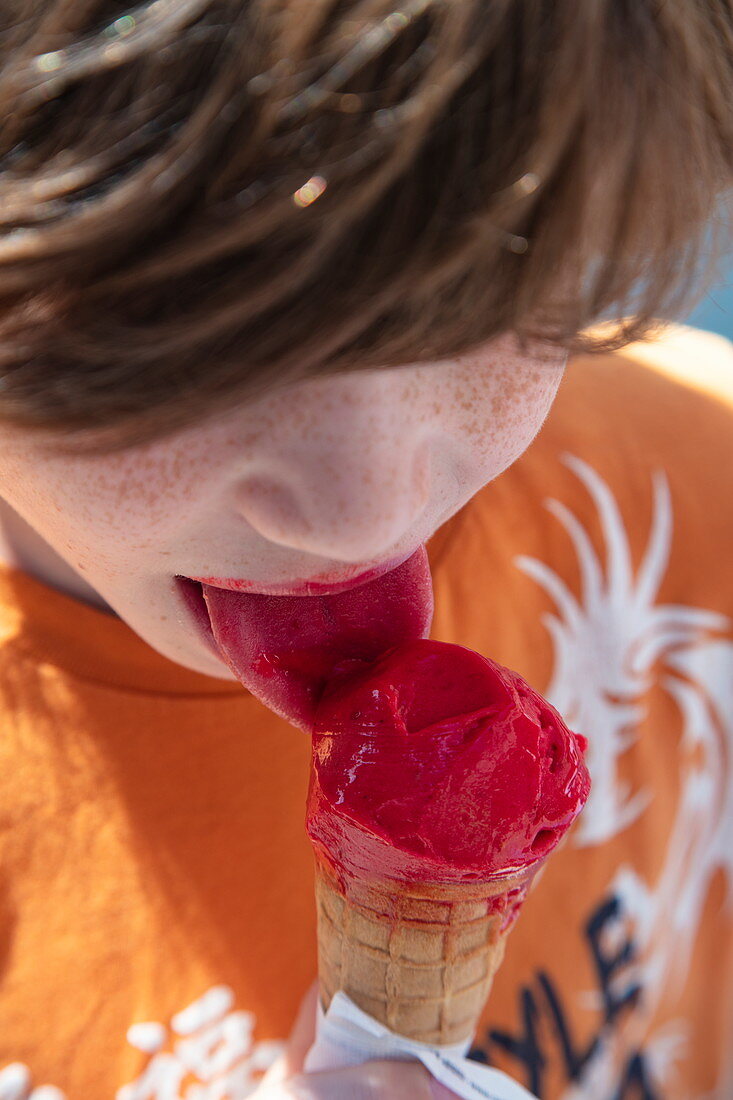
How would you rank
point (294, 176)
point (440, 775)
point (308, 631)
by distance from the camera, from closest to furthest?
1. point (294, 176)
2. point (440, 775)
3. point (308, 631)

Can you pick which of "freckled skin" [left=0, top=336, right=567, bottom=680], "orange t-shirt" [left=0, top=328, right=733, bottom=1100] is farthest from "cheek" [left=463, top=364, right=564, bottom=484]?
"orange t-shirt" [left=0, top=328, right=733, bottom=1100]

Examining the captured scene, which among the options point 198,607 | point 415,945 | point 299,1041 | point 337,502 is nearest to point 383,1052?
point 415,945

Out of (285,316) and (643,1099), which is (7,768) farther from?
(643,1099)

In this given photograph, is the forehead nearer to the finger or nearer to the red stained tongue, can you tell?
the red stained tongue

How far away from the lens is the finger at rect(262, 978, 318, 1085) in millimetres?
960

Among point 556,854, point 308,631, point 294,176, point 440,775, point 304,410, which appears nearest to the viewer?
point 294,176

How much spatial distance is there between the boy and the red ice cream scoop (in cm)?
10

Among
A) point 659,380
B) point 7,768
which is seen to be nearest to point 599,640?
point 659,380

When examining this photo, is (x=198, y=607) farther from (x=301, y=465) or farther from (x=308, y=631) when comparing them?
(x=301, y=465)

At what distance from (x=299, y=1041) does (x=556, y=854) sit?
0.40 metres

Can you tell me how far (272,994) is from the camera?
3.45ft

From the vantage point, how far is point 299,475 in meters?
0.58

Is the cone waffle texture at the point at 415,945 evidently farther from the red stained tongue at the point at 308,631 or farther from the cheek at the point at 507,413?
the cheek at the point at 507,413

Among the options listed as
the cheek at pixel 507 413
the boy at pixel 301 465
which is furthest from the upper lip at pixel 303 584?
the cheek at pixel 507 413
